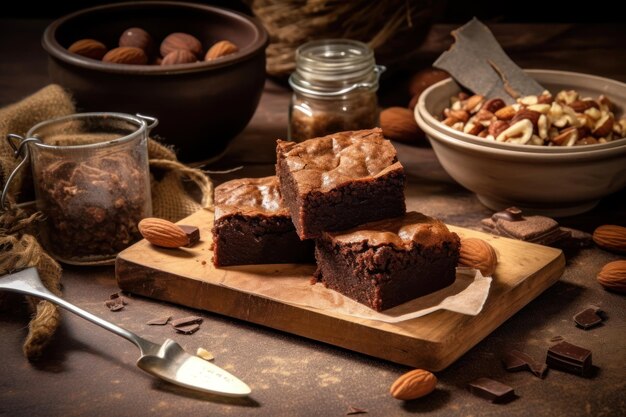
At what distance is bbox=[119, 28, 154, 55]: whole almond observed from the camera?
3299mm

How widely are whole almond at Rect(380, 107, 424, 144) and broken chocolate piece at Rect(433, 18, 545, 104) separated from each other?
0.32 meters

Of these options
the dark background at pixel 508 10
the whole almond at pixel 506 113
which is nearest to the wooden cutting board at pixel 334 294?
the whole almond at pixel 506 113

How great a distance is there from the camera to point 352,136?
2.60m

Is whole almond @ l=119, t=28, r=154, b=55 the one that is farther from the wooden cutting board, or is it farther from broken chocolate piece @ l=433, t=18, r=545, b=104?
broken chocolate piece @ l=433, t=18, r=545, b=104

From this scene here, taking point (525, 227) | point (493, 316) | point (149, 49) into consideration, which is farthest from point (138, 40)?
point (493, 316)

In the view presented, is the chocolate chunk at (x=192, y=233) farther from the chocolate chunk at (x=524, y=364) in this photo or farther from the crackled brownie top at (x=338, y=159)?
the chocolate chunk at (x=524, y=364)

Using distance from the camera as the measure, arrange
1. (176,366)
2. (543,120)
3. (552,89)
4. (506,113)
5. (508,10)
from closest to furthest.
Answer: (176,366)
(543,120)
(506,113)
(552,89)
(508,10)

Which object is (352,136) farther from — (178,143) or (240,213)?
(178,143)

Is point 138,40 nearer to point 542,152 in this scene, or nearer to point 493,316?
point 542,152

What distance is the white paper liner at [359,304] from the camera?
2215 mm

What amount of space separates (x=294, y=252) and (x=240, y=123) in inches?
36.4

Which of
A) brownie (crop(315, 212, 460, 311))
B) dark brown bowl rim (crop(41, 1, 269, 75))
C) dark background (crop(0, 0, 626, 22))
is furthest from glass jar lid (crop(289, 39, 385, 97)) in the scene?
dark background (crop(0, 0, 626, 22))

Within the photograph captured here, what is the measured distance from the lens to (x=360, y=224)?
2352mm

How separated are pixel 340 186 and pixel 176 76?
937 millimetres
